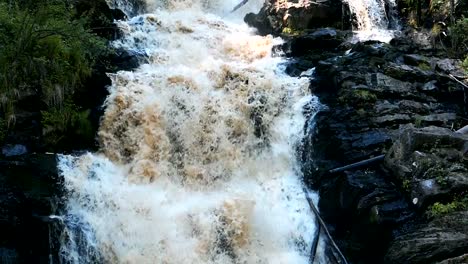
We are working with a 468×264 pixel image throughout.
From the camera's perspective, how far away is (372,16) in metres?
17.6

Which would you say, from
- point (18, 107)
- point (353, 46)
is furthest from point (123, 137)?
point (353, 46)

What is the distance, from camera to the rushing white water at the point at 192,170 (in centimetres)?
857

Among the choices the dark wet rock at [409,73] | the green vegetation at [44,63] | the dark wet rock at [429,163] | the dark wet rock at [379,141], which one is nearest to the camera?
the dark wet rock at [429,163]

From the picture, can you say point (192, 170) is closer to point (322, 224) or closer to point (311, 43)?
point (322, 224)

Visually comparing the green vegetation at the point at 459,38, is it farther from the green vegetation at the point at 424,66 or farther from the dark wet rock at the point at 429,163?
the dark wet rock at the point at 429,163

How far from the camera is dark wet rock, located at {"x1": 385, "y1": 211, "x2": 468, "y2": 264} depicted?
6.78 metres

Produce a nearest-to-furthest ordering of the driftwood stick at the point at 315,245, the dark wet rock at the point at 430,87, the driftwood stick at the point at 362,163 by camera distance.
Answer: the driftwood stick at the point at 315,245
the driftwood stick at the point at 362,163
the dark wet rock at the point at 430,87

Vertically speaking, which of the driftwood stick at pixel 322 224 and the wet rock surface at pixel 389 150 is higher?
the wet rock surface at pixel 389 150

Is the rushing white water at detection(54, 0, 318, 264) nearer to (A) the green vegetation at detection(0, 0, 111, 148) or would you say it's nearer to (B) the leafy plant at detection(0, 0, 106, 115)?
(A) the green vegetation at detection(0, 0, 111, 148)

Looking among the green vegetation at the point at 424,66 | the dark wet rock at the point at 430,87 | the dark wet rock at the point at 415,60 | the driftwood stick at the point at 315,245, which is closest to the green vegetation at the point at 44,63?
the driftwood stick at the point at 315,245

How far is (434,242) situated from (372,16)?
1239 cm

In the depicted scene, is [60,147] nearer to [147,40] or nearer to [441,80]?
[147,40]

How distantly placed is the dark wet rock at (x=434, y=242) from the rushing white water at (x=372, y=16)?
10.8 m

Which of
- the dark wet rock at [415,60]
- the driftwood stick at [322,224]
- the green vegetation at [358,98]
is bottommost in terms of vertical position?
the driftwood stick at [322,224]
